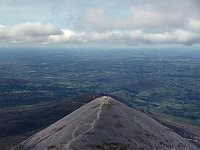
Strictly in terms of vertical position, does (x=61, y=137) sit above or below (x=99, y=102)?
below

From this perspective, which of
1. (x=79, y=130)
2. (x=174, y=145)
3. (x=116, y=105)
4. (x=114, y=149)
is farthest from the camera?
(x=116, y=105)

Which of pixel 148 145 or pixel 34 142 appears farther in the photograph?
pixel 34 142

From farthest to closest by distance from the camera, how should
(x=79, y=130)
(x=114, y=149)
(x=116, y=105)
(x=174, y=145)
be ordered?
(x=116, y=105) → (x=174, y=145) → (x=79, y=130) → (x=114, y=149)

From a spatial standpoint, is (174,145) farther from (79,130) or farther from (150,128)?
(79,130)

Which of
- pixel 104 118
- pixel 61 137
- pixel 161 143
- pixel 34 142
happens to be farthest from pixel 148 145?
pixel 34 142

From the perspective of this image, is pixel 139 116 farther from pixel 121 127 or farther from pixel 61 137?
pixel 61 137

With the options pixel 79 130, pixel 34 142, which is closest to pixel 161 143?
pixel 79 130
